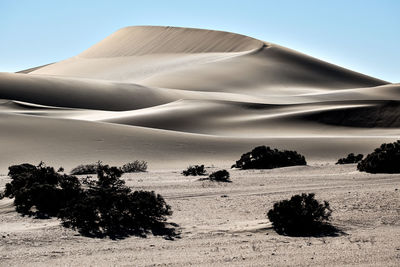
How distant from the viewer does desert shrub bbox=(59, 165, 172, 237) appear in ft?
27.9

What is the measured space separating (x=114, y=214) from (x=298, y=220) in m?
2.61

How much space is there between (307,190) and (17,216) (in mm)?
5581

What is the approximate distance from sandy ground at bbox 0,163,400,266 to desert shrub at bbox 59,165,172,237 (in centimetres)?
26

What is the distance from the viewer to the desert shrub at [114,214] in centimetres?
850

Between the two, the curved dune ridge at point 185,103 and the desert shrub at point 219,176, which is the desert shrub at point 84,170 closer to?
the curved dune ridge at point 185,103

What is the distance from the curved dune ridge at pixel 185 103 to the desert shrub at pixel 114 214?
12250mm

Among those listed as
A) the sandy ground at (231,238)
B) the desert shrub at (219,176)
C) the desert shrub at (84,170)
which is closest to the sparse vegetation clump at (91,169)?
the desert shrub at (84,170)

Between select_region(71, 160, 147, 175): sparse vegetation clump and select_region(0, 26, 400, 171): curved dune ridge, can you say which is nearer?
select_region(71, 160, 147, 175): sparse vegetation clump

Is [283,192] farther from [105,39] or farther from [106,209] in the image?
[105,39]

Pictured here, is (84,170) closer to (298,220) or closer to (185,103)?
(298,220)

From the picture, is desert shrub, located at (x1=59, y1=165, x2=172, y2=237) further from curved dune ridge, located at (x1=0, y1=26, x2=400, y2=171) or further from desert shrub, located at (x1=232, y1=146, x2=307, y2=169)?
curved dune ridge, located at (x1=0, y1=26, x2=400, y2=171)

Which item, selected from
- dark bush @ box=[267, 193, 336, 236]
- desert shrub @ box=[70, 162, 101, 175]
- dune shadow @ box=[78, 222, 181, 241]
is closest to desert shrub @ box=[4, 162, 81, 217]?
dune shadow @ box=[78, 222, 181, 241]

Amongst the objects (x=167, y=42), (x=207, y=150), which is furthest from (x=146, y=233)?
(x=167, y=42)

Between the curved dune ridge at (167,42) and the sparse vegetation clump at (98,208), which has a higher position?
the curved dune ridge at (167,42)
